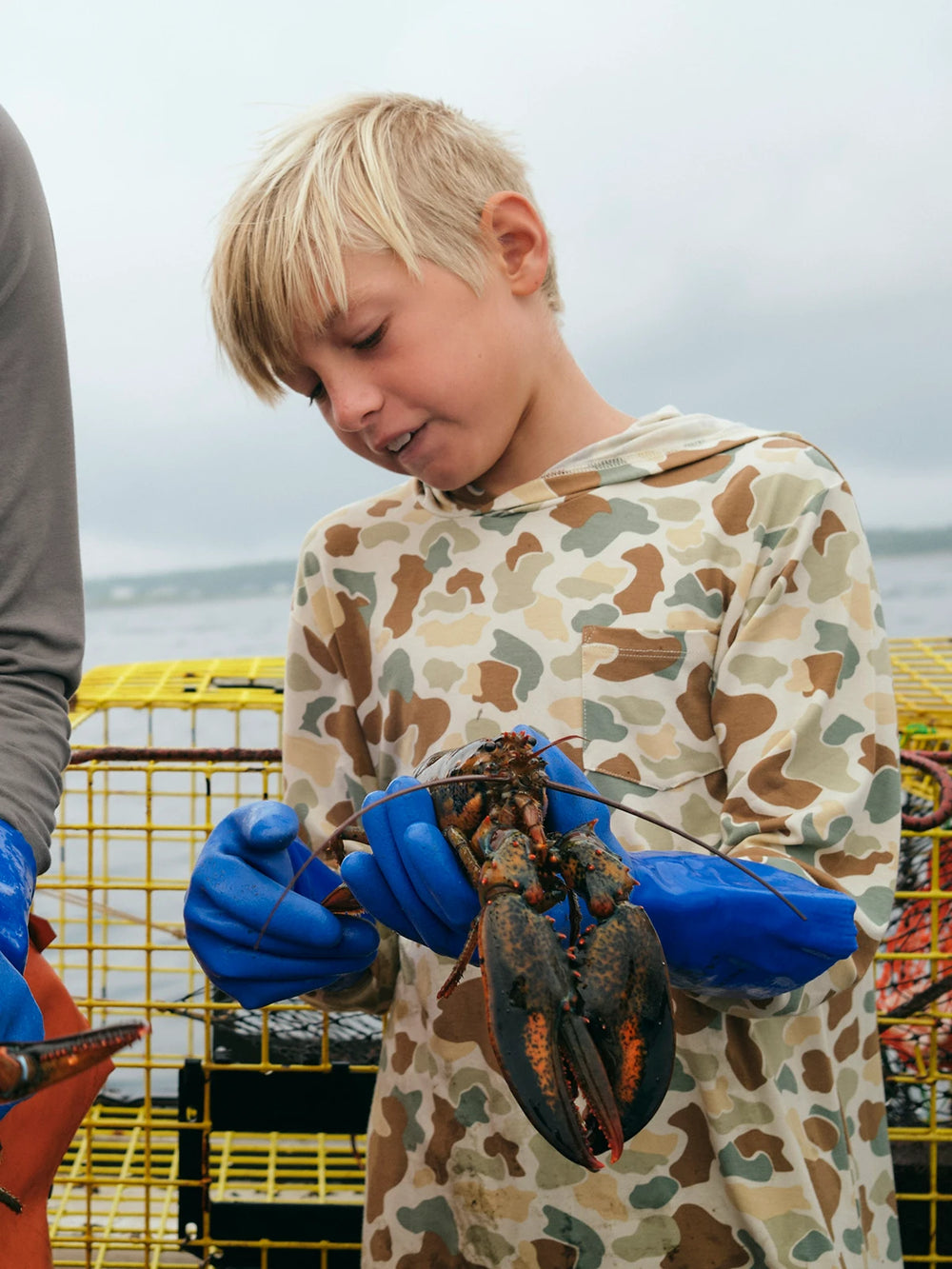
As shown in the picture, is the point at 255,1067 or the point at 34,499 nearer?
the point at 34,499

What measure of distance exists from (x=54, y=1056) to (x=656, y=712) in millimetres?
568

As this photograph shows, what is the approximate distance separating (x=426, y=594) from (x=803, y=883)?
46 centimetres

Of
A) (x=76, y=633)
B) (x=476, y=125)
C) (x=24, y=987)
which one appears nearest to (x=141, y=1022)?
(x=24, y=987)

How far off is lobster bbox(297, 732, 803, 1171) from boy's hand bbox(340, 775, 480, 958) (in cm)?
4

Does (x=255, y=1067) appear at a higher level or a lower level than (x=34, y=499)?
lower

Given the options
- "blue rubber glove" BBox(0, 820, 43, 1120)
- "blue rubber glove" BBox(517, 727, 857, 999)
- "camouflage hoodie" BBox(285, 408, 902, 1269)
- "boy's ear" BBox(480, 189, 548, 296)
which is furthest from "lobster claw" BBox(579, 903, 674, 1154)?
"boy's ear" BBox(480, 189, 548, 296)

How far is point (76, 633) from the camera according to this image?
39.2 inches

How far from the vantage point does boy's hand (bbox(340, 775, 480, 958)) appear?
802mm

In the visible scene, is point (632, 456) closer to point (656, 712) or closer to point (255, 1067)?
point (656, 712)

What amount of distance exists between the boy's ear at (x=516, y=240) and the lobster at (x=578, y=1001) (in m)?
0.55

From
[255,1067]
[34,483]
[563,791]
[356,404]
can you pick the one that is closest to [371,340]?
[356,404]

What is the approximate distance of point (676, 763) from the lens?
100 cm

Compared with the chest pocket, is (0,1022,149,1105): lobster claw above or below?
below

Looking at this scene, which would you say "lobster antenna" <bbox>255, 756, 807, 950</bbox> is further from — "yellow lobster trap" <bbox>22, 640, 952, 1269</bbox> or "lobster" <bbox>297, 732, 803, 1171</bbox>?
"yellow lobster trap" <bbox>22, 640, 952, 1269</bbox>
